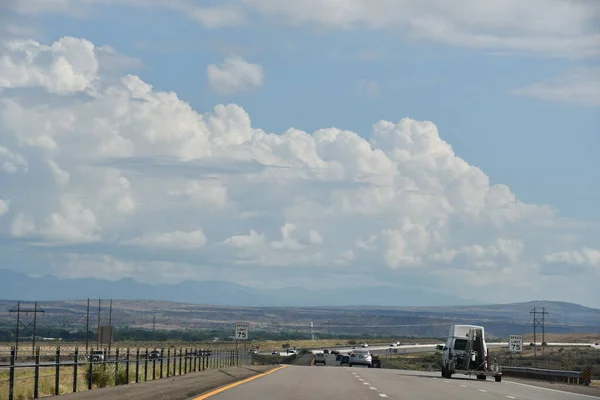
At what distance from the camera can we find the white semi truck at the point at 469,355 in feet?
181

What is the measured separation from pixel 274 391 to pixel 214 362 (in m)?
29.8

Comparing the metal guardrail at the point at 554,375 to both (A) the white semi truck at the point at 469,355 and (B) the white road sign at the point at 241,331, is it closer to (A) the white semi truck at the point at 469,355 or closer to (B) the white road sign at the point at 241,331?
(A) the white semi truck at the point at 469,355

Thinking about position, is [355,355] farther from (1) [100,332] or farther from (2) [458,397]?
(2) [458,397]

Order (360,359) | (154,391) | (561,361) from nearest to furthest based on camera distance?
(154,391) < (360,359) < (561,361)

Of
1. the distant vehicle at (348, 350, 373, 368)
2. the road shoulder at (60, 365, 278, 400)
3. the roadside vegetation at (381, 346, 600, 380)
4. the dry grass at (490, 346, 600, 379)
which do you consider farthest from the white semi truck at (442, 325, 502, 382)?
the distant vehicle at (348, 350, 373, 368)

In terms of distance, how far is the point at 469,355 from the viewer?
55.8 meters

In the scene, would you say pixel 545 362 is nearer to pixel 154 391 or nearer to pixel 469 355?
pixel 469 355

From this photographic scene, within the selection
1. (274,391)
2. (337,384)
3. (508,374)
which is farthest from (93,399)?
(508,374)

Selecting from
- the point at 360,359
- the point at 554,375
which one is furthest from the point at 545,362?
the point at 554,375

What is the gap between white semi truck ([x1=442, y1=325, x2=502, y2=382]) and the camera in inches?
2176

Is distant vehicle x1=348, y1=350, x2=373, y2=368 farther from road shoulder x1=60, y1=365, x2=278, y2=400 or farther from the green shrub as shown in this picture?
the green shrub

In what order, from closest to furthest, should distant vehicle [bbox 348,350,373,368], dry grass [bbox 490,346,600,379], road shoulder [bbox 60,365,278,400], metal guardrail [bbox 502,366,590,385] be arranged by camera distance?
road shoulder [bbox 60,365,278,400] → metal guardrail [bbox 502,366,590,385] → distant vehicle [bbox 348,350,373,368] → dry grass [bbox 490,346,600,379]

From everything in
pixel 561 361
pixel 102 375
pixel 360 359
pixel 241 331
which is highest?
pixel 241 331

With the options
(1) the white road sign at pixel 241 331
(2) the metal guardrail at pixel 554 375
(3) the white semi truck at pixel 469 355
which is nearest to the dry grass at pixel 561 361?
(2) the metal guardrail at pixel 554 375
